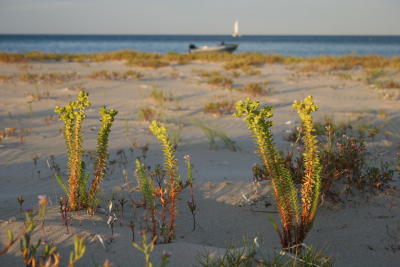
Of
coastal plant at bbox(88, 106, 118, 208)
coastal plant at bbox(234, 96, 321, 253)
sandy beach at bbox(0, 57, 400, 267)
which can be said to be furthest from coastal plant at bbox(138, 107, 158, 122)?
coastal plant at bbox(234, 96, 321, 253)

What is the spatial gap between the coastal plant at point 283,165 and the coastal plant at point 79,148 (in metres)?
0.95

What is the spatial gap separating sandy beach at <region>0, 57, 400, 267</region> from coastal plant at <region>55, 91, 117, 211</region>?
0.39 feet

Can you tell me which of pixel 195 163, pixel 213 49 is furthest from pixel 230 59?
pixel 195 163

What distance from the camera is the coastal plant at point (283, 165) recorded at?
2.07 m

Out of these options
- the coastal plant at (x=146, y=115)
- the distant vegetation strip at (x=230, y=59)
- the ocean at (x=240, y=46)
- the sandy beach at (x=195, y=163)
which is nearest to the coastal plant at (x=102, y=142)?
the sandy beach at (x=195, y=163)

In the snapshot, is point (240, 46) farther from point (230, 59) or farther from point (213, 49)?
point (230, 59)

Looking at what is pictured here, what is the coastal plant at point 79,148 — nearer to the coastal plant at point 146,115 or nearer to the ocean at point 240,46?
the coastal plant at point 146,115

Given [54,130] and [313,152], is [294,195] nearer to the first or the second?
[313,152]

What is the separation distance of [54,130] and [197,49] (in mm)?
21924

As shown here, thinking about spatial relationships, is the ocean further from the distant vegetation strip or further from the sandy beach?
the sandy beach

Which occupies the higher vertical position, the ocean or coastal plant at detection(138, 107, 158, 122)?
the ocean

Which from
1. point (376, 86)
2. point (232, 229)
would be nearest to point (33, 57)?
point (376, 86)

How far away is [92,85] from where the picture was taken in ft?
33.1

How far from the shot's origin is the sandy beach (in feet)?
7.79
